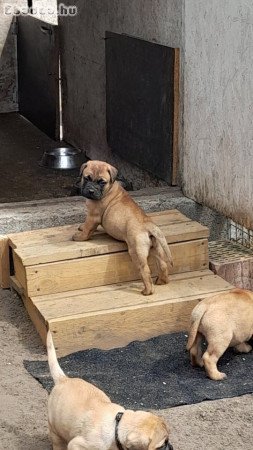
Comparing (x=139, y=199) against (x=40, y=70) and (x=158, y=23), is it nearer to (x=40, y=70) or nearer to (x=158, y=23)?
(x=158, y=23)

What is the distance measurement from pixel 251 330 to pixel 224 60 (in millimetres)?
2366

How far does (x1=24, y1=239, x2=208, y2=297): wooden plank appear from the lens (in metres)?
6.62

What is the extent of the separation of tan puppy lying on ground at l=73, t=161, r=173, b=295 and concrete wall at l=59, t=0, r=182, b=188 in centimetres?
187

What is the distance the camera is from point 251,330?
Answer: 6117 mm

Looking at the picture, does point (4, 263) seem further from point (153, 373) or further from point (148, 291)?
point (153, 373)

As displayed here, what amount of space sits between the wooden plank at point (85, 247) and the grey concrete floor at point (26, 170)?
319 centimetres

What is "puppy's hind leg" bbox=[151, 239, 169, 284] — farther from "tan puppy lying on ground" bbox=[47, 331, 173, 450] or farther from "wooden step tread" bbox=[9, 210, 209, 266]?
"tan puppy lying on ground" bbox=[47, 331, 173, 450]

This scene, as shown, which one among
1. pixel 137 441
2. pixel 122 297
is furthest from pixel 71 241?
pixel 137 441

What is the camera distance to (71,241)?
7.00 metres

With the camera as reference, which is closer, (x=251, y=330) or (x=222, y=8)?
(x=251, y=330)

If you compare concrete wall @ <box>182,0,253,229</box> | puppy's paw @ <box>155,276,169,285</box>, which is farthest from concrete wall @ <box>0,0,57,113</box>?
puppy's paw @ <box>155,276,169,285</box>

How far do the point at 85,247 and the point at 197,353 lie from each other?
1.29m

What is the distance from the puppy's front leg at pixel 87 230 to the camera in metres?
6.93

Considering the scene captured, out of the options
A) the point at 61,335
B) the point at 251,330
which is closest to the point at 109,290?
the point at 61,335
